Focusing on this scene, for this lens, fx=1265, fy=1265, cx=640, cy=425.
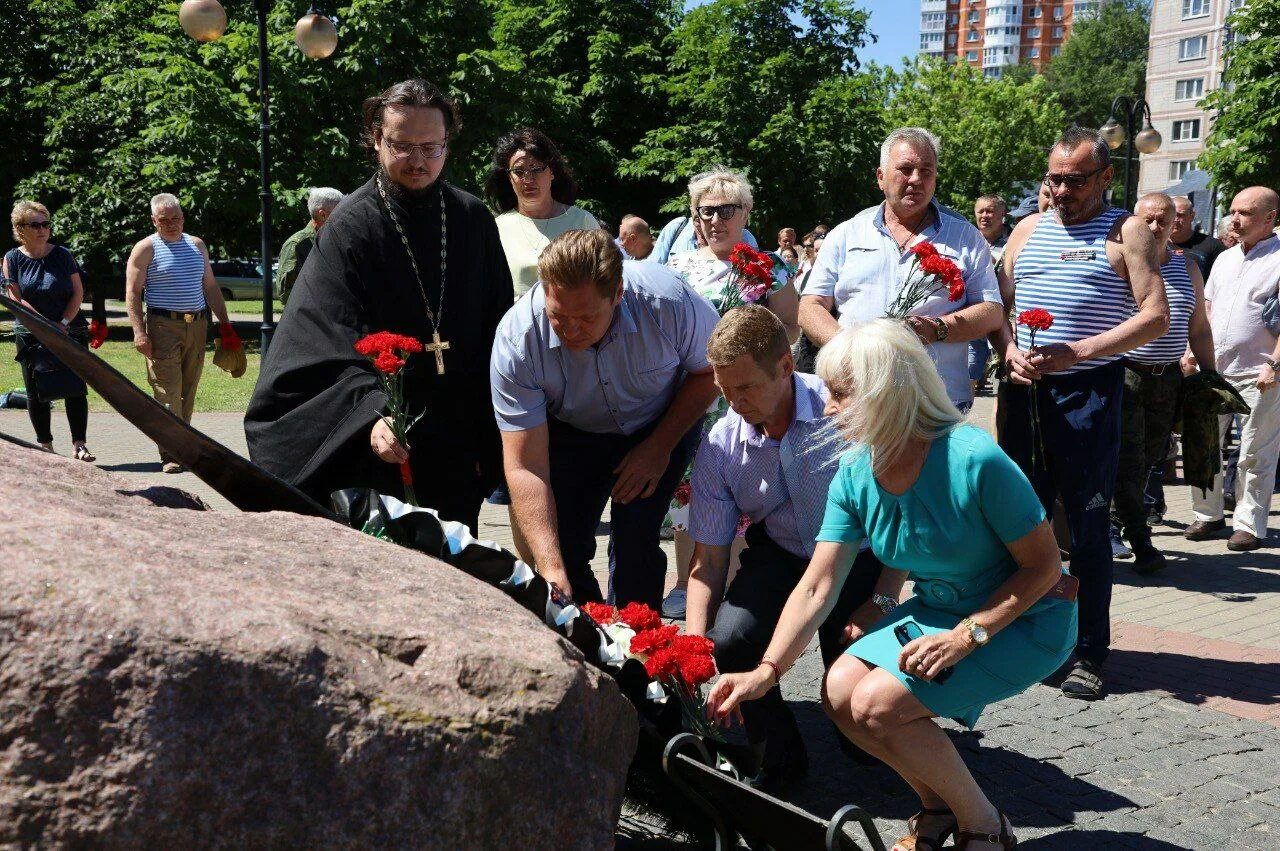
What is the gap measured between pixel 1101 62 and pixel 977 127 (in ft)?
156

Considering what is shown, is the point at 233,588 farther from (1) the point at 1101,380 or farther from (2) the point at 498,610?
(1) the point at 1101,380

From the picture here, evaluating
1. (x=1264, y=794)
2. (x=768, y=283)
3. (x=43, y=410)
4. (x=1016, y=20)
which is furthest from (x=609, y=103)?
(x=1016, y=20)

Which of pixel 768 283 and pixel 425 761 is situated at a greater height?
pixel 768 283

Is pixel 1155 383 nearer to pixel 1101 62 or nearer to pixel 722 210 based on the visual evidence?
pixel 722 210

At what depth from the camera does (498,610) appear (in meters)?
2.47

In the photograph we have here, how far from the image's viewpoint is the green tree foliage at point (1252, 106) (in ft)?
82.6

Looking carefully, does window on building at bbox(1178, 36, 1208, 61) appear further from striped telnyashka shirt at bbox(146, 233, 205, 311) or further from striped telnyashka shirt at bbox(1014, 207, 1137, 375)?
striped telnyashka shirt at bbox(1014, 207, 1137, 375)

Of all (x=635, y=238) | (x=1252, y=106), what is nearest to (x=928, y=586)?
(x=635, y=238)

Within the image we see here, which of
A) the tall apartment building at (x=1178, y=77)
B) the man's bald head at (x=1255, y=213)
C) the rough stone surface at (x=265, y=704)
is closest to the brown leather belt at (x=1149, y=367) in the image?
the man's bald head at (x=1255, y=213)

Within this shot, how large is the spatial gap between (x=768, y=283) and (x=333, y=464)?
2384 mm

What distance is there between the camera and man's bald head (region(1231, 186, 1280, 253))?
26.0ft

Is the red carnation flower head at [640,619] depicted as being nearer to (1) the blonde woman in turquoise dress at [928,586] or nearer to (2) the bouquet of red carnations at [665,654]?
(2) the bouquet of red carnations at [665,654]

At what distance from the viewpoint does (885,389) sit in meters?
3.16

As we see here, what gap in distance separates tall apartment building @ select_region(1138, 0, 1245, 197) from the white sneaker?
7686 centimetres
